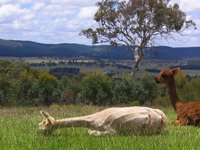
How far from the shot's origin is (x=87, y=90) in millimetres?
44344

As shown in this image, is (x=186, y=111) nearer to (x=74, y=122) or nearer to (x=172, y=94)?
(x=172, y=94)

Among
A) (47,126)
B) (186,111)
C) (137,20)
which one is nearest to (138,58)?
(137,20)

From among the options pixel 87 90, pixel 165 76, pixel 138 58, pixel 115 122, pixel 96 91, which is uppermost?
pixel 165 76

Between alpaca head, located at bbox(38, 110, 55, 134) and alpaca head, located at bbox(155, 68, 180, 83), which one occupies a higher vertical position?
alpaca head, located at bbox(155, 68, 180, 83)

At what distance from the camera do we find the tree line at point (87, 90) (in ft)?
135

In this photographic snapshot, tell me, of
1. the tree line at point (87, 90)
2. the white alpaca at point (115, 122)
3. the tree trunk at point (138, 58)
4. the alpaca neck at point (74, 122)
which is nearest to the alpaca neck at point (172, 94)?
the white alpaca at point (115, 122)

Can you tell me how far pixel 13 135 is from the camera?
805cm

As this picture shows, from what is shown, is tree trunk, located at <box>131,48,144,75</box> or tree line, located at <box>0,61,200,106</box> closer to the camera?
tree line, located at <box>0,61,200,106</box>

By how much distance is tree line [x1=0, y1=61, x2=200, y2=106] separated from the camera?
41125mm

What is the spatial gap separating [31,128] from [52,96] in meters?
37.8

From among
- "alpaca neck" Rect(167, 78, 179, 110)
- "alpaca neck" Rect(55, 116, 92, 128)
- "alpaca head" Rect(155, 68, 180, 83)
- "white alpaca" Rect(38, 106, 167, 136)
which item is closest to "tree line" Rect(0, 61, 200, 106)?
"alpaca neck" Rect(167, 78, 179, 110)

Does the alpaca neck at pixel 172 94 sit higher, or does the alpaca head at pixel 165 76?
the alpaca head at pixel 165 76

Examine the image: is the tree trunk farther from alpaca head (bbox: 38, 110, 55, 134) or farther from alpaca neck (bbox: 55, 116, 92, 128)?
alpaca head (bbox: 38, 110, 55, 134)

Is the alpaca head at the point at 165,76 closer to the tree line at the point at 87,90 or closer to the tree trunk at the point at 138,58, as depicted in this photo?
the tree line at the point at 87,90
